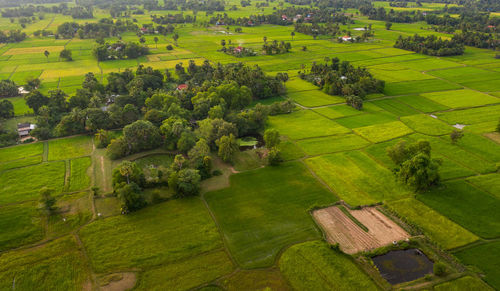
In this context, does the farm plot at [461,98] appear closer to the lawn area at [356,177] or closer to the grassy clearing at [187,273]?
the lawn area at [356,177]

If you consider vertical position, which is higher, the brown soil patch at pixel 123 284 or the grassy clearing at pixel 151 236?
the grassy clearing at pixel 151 236

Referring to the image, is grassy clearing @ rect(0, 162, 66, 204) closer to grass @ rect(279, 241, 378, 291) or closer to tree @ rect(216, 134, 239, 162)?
tree @ rect(216, 134, 239, 162)

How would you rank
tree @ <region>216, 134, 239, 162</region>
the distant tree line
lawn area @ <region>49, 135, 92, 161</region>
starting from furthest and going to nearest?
the distant tree line, lawn area @ <region>49, 135, 92, 161</region>, tree @ <region>216, 134, 239, 162</region>

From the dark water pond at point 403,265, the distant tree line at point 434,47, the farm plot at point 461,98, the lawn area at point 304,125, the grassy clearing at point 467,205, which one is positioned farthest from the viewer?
the distant tree line at point 434,47

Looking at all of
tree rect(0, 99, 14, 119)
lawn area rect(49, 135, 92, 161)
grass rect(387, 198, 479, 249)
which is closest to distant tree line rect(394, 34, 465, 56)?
grass rect(387, 198, 479, 249)

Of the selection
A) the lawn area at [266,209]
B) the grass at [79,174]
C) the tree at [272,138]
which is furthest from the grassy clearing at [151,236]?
the tree at [272,138]

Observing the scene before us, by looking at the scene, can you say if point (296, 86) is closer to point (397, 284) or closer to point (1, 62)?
point (397, 284)

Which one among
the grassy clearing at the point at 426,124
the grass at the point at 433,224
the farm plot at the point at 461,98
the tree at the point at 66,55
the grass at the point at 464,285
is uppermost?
the tree at the point at 66,55
